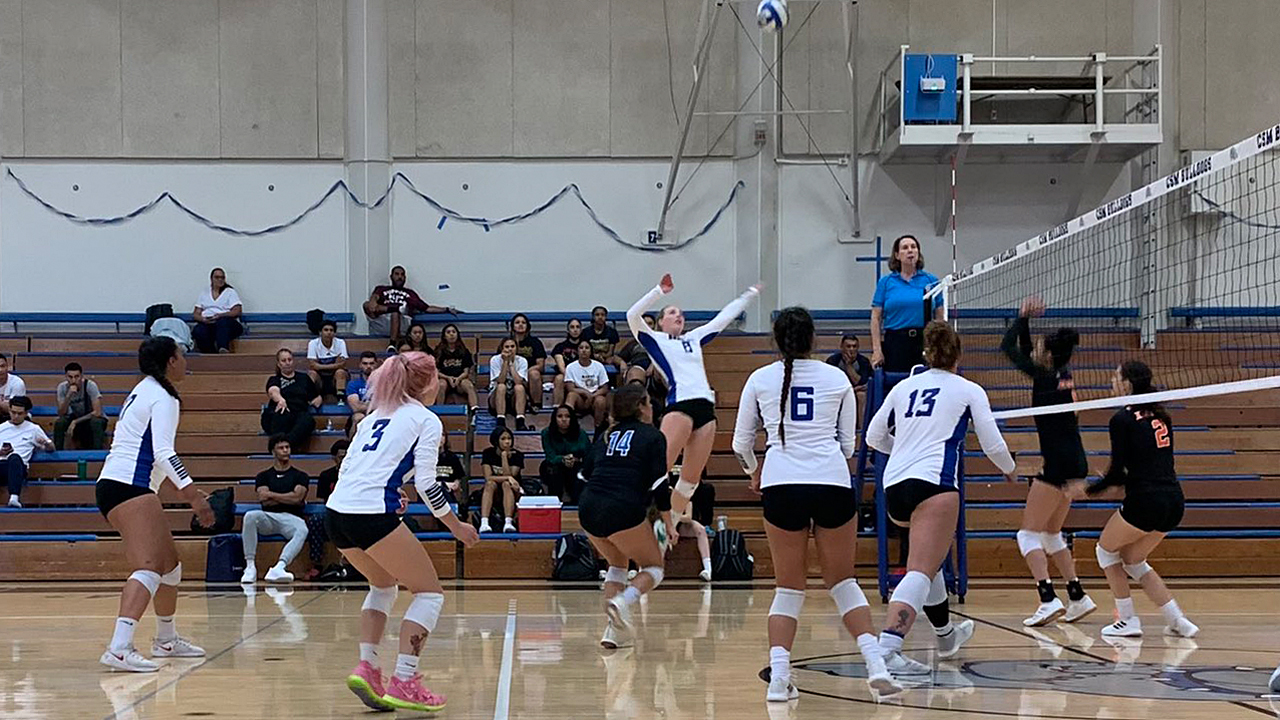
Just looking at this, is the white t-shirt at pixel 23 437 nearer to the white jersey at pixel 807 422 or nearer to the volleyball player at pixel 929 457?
the white jersey at pixel 807 422

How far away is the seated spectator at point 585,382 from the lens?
17078 millimetres

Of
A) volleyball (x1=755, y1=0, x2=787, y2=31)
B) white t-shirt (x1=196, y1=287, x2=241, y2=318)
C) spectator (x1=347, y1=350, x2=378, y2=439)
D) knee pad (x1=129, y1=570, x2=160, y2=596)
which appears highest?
volleyball (x1=755, y1=0, x2=787, y2=31)

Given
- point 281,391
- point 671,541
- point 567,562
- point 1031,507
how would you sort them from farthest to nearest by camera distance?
point 281,391, point 567,562, point 671,541, point 1031,507

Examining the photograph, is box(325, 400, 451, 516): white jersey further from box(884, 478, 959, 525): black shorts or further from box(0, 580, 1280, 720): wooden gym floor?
box(884, 478, 959, 525): black shorts

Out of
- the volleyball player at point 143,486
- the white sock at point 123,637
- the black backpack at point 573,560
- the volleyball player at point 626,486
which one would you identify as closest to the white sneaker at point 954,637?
the volleyball player at point 626,486

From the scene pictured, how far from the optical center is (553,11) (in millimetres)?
21562

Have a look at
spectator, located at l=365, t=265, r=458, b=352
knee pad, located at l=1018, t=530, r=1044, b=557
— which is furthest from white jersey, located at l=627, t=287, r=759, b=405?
spectator, located at l=365, t=265, r=458, b=352

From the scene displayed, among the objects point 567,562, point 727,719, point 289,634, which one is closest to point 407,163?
point 567,562

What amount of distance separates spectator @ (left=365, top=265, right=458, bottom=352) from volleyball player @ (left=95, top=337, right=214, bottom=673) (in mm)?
11418

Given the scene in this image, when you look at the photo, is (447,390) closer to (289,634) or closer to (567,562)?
(567,562)

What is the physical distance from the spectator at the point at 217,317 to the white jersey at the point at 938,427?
1521cm

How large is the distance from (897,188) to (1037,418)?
1194cm

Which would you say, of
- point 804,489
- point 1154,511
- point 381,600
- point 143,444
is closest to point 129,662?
point 143,444

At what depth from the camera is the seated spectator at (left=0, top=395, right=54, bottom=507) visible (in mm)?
15852
